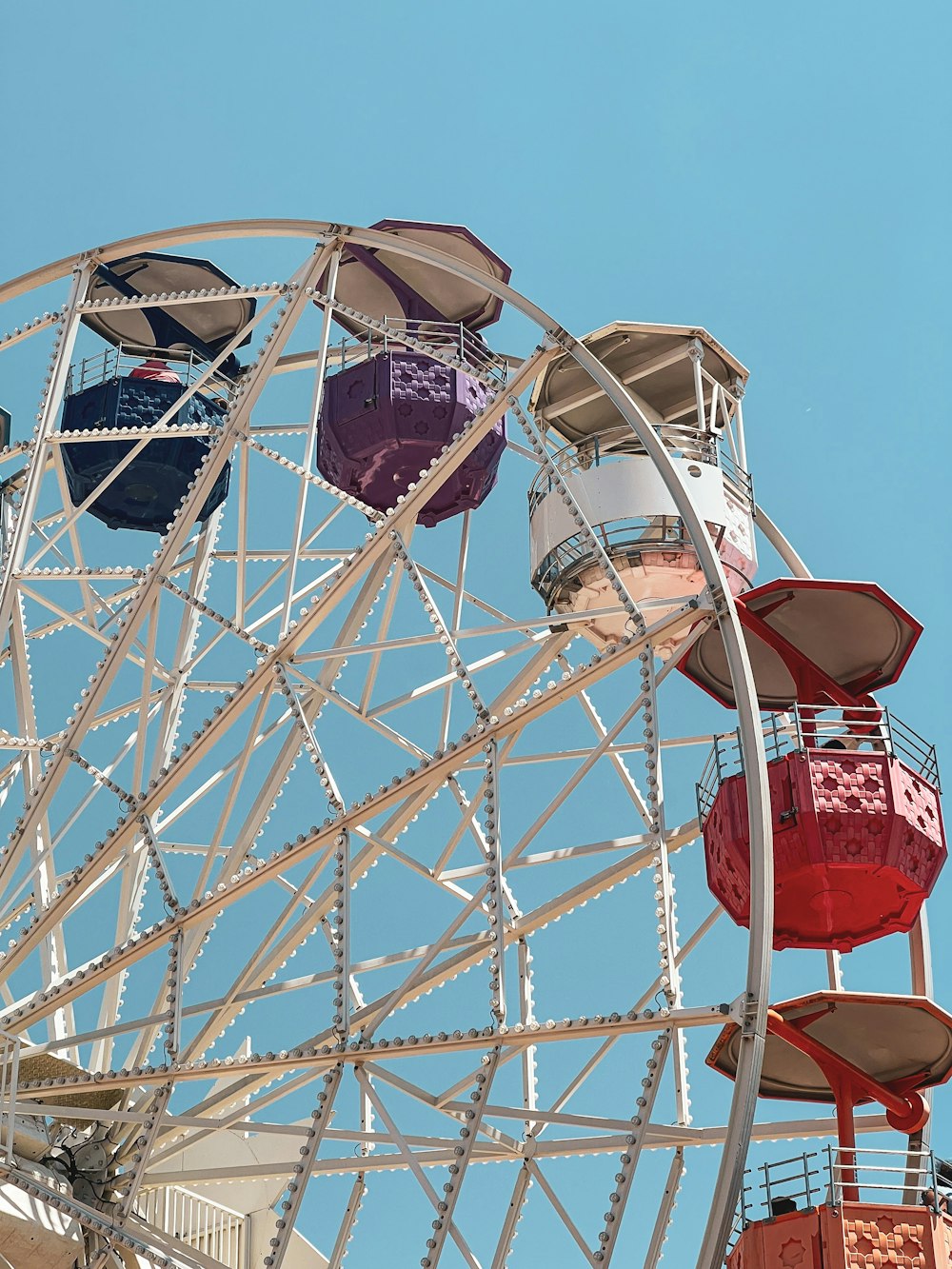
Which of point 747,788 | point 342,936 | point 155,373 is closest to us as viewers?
point 747,788

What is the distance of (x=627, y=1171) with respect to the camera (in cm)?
1752

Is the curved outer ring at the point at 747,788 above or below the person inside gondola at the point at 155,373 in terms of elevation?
below

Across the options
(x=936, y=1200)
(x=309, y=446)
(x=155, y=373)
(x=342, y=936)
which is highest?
(x=155, y=373)

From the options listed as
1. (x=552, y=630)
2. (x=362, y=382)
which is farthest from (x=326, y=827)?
(x=362, y=382)

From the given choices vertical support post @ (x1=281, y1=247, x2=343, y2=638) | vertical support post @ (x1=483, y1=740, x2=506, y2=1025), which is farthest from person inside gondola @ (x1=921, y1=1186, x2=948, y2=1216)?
vertical support post @ (x1=281, y1=247, x2=343, y2=638)

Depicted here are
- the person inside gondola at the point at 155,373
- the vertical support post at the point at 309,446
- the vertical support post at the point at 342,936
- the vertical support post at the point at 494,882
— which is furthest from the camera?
the person inside gondola at the point at 155,373

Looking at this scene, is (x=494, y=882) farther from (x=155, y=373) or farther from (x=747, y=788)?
(x=155, y=373)

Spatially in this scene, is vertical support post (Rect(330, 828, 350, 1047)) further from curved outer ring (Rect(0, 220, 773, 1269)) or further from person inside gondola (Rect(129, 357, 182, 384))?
person inside gondola (Rect(129, 357, 182, 384))

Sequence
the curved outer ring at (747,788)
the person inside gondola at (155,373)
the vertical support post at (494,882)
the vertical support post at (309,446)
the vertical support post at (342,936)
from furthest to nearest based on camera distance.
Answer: the person inside gondola at (155,373)
the vertical support post at (309,446)
the vertical support post at (342,936)
the vertical support post at (494,882)
the curved outer ring at (747,788)

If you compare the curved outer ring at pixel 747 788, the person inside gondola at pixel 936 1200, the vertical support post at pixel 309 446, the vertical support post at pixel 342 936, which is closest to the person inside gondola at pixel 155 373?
the vertical support post at pixel 309 446

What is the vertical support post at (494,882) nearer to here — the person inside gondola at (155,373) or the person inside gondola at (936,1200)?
the person inside gondola at (936,1200)

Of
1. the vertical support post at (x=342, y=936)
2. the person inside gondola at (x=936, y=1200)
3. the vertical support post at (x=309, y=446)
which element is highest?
the vertical support post at (x=309, y=446)

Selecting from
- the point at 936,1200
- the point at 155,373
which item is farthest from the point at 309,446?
the point at 936,1200

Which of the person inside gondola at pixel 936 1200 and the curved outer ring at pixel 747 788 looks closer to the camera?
the curved outer ring at pixel 747 788
